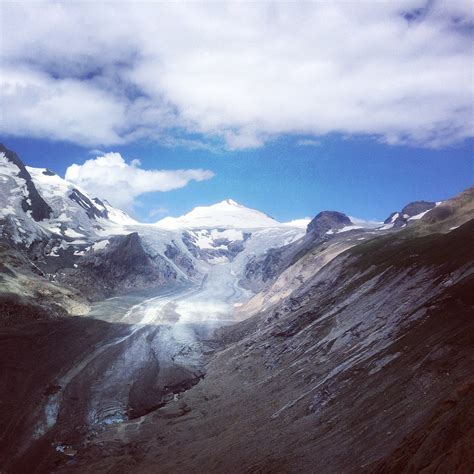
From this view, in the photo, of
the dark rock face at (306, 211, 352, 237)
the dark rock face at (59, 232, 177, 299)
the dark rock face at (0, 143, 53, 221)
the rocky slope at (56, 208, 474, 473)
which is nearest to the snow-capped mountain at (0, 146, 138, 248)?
the dark rock face at (0, 143, 53, 221)

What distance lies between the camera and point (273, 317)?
69750mm

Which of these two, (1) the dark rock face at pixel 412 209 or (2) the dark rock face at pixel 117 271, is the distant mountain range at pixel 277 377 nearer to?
(2) the dark rock face at pixel 117 271

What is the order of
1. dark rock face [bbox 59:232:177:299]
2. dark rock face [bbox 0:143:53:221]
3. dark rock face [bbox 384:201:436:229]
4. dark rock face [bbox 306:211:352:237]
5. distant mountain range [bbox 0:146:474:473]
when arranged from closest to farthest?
distant mountain range [bbox 0:146:474:473] → dark rock face [bbox 59:232:177:299] → dark rock face [bbox 384:201:436:229] → dark rock face [bbox 0:143:53:221] → dark rock face [bbox 306:211:352:237]

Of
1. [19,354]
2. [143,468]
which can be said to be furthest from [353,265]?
[19,354]

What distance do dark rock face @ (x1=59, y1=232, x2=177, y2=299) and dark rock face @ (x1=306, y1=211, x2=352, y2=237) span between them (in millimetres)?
69248

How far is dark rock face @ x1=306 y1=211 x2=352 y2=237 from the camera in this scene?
6747 inches

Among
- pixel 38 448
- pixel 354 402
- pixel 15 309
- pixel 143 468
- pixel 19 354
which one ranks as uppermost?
pixel 15 309

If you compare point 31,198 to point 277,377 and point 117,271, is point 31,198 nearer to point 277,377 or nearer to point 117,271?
point 117,271

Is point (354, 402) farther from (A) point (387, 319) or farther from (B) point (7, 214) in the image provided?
(B) point (7, 214)

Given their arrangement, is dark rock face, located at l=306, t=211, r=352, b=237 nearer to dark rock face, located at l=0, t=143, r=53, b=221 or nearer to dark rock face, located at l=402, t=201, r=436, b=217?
dark rock face, located at l=402, t=201, r=436, b=217

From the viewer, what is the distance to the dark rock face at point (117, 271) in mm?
131375

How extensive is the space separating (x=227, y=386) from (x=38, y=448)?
20082mm

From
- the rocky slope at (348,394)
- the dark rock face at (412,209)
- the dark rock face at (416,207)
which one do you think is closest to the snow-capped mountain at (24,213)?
the rocky slope at (348,394)

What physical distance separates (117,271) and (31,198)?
158ft
